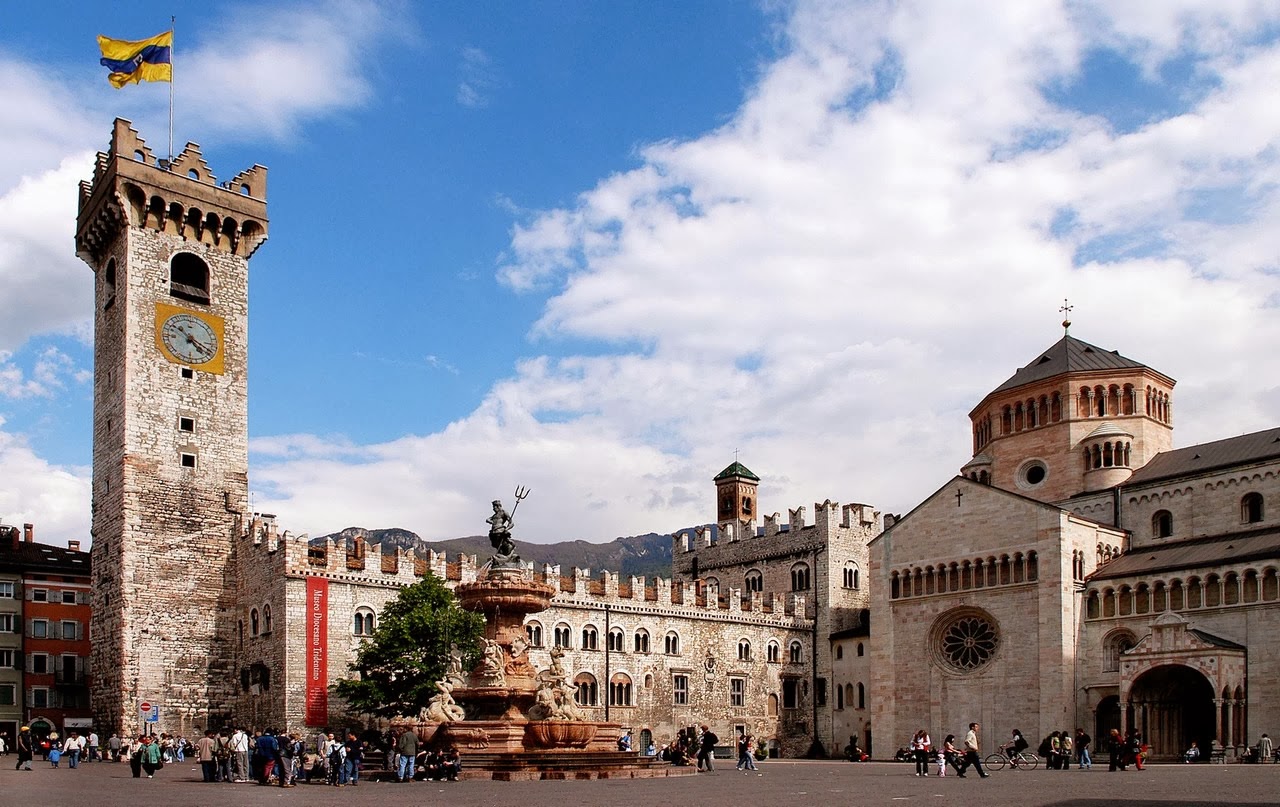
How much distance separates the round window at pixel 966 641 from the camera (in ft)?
196

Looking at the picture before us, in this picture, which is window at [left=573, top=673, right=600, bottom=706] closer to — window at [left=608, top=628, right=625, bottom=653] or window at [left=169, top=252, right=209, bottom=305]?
window at [left=608, top=628, right=625, bottom=653]

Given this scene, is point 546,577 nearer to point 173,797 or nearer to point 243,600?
point 243,600

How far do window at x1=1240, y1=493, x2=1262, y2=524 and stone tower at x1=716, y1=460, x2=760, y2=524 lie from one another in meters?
30.2

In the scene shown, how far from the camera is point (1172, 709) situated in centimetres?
5216

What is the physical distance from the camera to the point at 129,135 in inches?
2299

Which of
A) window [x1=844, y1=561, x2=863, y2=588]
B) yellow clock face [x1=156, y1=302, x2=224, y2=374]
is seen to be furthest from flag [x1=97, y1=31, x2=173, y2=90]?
window [x1=844, y1=561, x2=863, y2=588]

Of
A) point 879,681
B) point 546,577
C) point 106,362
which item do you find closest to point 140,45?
point 106,362

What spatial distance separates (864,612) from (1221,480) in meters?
21.6

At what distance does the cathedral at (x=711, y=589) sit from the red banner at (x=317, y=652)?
0.31ft

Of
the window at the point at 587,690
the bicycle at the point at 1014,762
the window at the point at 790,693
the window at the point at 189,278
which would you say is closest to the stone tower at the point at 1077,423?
the window at the point at 790,693

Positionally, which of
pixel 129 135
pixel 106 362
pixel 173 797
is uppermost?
pixel 129 135

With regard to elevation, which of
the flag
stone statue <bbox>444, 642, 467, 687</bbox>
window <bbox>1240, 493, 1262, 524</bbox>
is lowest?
stone statue <bbox>444, 642, 467, 687</bbox>

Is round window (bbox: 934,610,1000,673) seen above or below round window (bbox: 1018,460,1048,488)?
below

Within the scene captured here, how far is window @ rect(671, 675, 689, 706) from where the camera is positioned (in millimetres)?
66500
